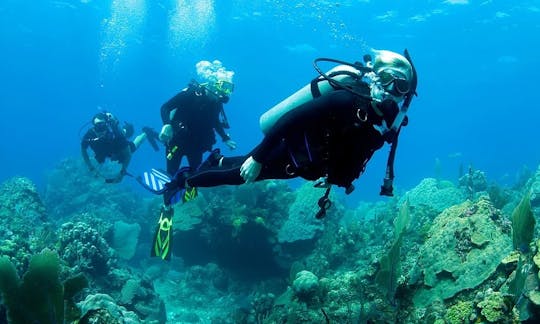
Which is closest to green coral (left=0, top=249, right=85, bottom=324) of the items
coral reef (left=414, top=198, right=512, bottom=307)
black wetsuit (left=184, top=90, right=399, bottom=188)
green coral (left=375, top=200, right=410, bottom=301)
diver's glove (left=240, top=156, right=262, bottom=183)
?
diver's glove (left=240, top=156, right=262, bottom=183)

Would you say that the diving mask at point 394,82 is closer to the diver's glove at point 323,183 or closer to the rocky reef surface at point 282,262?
the diver's glove at point 323,183

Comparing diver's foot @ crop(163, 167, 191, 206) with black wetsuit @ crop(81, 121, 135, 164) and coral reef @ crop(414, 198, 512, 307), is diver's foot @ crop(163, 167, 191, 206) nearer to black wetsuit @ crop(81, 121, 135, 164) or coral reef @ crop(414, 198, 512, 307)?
coral reef @ crop(414, 198, 512, 307)

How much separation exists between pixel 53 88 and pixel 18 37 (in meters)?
48.8

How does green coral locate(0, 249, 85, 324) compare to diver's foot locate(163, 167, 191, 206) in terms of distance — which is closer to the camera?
green coral locate(0, 249, 85, 324)

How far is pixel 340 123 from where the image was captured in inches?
156

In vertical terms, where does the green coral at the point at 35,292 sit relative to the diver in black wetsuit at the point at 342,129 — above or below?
below

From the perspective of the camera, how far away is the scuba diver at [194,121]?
342 inches

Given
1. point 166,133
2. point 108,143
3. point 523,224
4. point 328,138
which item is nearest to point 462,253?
point 523,224

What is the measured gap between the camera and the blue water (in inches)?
1475

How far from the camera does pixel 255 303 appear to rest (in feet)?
25.9

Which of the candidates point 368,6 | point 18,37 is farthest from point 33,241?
point 18,37

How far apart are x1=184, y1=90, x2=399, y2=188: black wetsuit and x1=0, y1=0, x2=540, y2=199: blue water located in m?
3.06

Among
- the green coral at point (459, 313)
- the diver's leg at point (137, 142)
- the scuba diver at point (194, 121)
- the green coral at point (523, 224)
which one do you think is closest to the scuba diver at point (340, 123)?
the green coral at point (459, 313)

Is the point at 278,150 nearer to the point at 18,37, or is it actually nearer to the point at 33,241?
the point at 33,241
